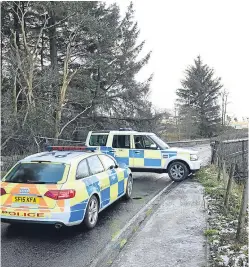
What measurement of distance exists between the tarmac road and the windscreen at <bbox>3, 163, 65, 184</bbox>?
94 centimetres

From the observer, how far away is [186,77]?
4478 centimetres

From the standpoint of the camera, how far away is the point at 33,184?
5.71 meters

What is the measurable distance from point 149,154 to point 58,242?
22.6ft

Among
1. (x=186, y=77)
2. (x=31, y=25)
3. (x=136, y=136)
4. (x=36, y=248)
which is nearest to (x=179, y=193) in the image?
(x=136, y=136)

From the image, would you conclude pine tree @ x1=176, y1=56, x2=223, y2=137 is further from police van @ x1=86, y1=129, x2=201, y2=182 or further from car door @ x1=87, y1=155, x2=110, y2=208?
car door @ x1=87, y1=155, x2=110, y2=208

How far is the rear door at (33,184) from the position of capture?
5551 millimetres

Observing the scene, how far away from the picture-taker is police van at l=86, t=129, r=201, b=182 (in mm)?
11805

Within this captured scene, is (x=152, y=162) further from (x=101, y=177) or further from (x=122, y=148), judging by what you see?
(x=101, y=177)

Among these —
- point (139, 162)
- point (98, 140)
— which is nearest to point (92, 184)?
point (139, 162)

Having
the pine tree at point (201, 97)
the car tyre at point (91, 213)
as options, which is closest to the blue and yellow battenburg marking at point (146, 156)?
the car tyre at point (91, 213)

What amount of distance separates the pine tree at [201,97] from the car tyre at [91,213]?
3480cm

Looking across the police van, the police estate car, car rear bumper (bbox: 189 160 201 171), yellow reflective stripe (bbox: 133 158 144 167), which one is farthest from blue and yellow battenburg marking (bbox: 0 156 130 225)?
car rear bumper (bbox: 189 160 201 171)

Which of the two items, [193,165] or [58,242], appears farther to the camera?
[193,165]

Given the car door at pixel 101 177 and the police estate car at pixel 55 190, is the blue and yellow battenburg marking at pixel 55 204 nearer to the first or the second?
the police estate car at pixel 55 190
